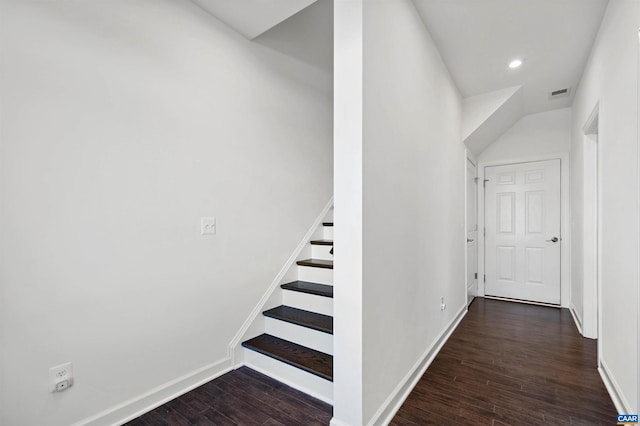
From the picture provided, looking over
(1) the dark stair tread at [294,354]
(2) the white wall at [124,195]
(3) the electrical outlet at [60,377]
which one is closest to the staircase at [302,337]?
(1) the dark stair tread at [294,354]

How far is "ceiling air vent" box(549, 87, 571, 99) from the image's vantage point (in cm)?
339

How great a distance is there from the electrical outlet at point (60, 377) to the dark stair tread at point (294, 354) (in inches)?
41.2

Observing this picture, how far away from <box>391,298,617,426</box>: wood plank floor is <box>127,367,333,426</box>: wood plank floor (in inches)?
21.4

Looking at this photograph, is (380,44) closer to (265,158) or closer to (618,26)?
(265,158)

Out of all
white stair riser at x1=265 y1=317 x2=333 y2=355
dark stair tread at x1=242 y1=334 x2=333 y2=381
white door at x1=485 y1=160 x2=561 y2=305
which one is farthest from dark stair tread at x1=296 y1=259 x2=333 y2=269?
white door at x1=485 y1=160 x2=561 y2=305

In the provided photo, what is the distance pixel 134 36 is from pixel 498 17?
244 centimetres

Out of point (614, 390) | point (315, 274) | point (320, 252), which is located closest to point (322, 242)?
point (320, 252)

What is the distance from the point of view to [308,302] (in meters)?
2.43

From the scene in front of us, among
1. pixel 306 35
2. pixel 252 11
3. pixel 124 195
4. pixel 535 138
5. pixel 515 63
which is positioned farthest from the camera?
pixel 535 138

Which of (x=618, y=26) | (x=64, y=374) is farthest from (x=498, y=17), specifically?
(x=64, y=374)

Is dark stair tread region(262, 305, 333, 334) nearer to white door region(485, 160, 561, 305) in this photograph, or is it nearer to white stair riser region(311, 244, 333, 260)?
white stair riser region(311, 244, 333, 260)

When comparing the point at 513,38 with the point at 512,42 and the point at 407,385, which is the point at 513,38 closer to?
the point at 512,42

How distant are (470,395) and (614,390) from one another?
2.93 ft

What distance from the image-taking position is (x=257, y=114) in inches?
94.5
